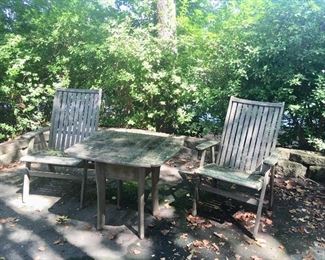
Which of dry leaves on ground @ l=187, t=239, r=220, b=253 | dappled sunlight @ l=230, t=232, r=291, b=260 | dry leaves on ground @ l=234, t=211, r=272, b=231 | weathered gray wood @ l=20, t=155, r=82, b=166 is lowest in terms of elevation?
dry leaves on ground @ l=187, t=239, r=220, b=253

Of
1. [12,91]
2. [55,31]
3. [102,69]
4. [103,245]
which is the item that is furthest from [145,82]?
[103,245]

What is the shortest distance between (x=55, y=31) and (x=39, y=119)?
1553 mm

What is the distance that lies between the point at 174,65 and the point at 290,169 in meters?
2.42

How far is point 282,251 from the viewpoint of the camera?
10.4ft

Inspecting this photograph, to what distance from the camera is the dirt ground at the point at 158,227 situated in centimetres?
307

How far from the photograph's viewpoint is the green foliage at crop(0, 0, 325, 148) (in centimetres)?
480

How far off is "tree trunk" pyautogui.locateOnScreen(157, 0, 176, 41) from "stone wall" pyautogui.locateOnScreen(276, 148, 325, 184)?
268 cm

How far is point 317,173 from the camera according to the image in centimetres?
484

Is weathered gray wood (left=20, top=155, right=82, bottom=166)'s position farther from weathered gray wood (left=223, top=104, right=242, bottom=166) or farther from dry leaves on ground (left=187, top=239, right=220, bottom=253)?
weathered gray wood (left=223, top=104, right=242, bottom=166)

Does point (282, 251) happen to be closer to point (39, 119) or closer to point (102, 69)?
point (102, 69)

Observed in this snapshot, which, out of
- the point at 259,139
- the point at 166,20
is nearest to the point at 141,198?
the point at 259,139

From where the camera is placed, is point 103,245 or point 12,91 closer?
point 103,245

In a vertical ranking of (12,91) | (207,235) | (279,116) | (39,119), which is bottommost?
(207,235)

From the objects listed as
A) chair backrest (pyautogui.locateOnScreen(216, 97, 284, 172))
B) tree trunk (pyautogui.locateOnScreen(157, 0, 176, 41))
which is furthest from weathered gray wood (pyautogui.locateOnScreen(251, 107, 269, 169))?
tree trunk (pyautogui.locateOnScreen(157, 0, 176, 41))
